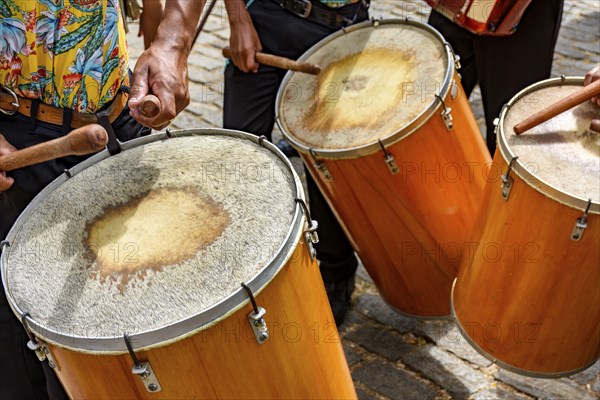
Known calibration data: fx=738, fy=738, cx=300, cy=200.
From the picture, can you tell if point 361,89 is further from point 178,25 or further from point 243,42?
point 178,25

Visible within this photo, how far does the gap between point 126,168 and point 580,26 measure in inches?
176

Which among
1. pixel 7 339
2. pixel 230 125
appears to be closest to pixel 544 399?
pixel 230 125

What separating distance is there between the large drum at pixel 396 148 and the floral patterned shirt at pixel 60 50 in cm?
70

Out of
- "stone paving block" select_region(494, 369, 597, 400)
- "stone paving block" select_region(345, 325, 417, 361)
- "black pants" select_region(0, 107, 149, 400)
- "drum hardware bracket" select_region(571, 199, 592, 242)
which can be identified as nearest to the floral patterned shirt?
"black pants" select_region(0, 107, 149, 400)

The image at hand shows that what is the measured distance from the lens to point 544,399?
279 cm

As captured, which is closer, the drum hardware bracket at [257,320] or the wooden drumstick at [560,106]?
the drum hardware bracket at [257,320]

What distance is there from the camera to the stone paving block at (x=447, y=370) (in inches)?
114

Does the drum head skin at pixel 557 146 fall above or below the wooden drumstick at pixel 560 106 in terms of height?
below

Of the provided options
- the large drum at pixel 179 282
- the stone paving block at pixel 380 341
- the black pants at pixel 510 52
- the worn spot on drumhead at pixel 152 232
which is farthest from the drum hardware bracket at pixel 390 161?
the stone paving block at pixel 380 341

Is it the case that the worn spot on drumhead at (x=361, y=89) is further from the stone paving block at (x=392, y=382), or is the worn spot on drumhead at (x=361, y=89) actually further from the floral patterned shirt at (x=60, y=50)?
the stone paving block at (x=392, y=382)

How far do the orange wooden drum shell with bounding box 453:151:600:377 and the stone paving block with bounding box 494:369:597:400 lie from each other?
1.22 ft

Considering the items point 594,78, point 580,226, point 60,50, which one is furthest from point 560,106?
point 60,50

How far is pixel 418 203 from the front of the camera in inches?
103

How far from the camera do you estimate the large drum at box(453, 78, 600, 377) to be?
2082 mm
